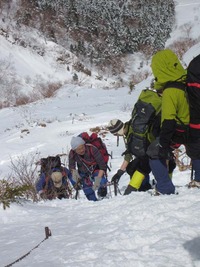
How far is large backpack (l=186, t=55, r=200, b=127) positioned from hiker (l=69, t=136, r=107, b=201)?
6.84ft

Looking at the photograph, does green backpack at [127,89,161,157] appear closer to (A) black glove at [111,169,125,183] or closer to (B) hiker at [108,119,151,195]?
(B) hiker at [108,119,151,195]

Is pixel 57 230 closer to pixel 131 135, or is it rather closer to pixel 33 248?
pixel 33 248

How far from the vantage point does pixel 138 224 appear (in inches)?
105

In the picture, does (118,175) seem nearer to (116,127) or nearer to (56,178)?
(116,127)

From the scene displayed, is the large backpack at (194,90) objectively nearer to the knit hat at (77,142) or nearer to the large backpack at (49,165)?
the knit hat at (77,142)

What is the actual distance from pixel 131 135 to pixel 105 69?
26988mm

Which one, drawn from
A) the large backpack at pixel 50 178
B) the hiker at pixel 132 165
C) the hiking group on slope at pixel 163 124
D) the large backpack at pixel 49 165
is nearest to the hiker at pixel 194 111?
the hiking group on slope at pixel 163 124

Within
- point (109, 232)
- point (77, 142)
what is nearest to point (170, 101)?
point (109, 232)

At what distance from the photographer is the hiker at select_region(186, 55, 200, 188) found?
8.70 feet

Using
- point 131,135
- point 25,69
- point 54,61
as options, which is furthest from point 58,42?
point 131,135

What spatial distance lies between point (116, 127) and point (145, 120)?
2.09 feet

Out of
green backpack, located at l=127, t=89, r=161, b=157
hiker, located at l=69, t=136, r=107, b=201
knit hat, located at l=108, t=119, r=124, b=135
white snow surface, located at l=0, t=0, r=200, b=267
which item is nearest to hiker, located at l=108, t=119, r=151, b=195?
knit hat, located at l=108, t=119, r=124, b=135

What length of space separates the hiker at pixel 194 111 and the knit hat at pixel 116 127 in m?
0.99

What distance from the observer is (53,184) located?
537 cm
